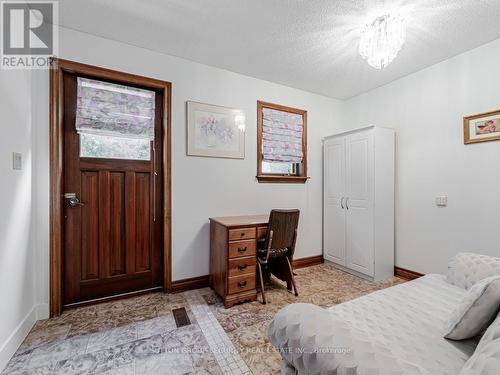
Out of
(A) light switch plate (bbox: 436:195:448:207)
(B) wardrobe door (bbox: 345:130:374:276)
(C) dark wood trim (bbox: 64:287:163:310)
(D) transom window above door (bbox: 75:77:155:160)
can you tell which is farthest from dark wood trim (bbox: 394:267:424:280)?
(D) transom window above door (bbox: 75:77:155:160)

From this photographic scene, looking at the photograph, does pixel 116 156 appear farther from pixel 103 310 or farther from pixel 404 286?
pixel 404 286

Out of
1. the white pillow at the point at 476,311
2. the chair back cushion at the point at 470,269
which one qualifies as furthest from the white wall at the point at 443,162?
the white pillow at the point at 476,311

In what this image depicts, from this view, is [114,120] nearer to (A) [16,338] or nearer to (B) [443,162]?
(A) [16,338]

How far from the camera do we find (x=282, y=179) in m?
3.26

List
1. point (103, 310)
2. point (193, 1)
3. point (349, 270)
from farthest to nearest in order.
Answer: point (349, 270) → point (103, 310) → point (193, 1)

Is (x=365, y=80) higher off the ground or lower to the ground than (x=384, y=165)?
higher

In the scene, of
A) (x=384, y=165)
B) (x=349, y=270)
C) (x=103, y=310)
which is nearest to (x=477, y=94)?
(x=384, y=165)

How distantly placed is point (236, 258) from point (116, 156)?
5.41 ft

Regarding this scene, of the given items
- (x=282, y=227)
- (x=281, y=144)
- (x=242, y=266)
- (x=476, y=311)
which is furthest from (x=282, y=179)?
(x=476, y=311)

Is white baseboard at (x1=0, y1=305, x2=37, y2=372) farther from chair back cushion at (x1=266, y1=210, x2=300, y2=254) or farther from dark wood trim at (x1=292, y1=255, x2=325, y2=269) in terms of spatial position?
dark wood trim at (x1=292, y1=255, x2=325, y2=269)

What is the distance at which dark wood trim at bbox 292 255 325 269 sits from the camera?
3.35 m

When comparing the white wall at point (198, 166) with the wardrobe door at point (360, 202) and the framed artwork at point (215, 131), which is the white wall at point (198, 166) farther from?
the wardrobe door at point (360, 202)

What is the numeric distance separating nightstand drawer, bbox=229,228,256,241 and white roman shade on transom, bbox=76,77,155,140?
140cm

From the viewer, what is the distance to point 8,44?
1638mm
